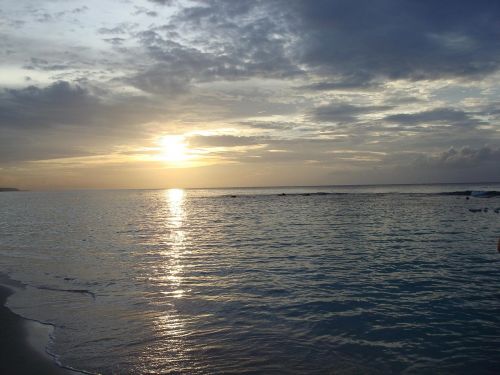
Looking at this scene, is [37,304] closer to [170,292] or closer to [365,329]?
[170,292]

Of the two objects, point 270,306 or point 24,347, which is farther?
Result: point 270,306

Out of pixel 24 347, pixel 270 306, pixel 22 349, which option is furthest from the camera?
pixel 270 306

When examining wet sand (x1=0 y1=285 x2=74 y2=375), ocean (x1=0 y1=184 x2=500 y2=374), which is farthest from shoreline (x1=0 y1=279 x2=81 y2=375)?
ocean (x1=0 y1=184 x2=500 y2=374)

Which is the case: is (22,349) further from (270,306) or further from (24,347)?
(270,306)

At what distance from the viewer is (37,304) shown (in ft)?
54.7

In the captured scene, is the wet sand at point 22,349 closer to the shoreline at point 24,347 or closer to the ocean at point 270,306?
the shoreline at point 24,347

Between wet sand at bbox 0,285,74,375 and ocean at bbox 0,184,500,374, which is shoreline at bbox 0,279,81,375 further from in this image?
ocean at bbox 0,184,500,374

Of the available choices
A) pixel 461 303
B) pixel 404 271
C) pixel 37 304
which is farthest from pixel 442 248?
pixel 37 304

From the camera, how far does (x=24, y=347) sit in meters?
11.4

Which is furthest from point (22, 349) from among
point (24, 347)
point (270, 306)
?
point (270, 306)

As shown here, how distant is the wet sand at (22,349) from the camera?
9.88 m

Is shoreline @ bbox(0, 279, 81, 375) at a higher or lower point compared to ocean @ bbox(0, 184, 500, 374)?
higher

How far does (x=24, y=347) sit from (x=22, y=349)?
17 cm

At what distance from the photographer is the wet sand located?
9875 millimetres
